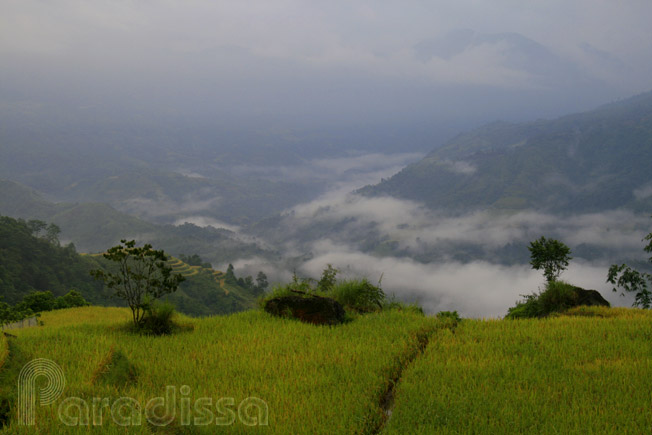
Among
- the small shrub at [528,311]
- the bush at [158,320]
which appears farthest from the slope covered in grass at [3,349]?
the small shrub at [528,311]

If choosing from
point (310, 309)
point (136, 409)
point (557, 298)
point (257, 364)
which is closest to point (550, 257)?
point (557, 298)

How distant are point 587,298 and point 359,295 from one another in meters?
6.36

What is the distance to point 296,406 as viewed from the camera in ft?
18.9

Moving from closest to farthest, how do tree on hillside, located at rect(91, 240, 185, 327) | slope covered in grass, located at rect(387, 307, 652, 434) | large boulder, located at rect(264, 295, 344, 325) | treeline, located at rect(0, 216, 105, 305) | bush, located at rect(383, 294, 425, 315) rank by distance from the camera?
slope covered in grass, located at rect(387, 307, 652, 434) → tree on hillside, located at rect(91, 240, 185, 327) → large boulder, located at rect(264, 295, 344, 325) → bush, located at rect(383, 294, 425, 315) → treeline, located at rect(0, 216, 105, 305)

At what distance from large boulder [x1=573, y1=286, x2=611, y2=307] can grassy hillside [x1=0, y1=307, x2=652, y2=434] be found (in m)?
1.93

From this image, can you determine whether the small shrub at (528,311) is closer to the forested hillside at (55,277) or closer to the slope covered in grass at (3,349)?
the slope covered in grass at (3,349)

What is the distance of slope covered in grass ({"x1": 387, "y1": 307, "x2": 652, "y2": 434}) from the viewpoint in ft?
17.6

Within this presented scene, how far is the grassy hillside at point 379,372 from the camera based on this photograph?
5.41 meters

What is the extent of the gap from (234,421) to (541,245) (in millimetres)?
21294

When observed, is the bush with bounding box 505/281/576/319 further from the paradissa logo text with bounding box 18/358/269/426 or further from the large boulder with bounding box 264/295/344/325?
the paradissa logo text with bounding box 18/358/269/426

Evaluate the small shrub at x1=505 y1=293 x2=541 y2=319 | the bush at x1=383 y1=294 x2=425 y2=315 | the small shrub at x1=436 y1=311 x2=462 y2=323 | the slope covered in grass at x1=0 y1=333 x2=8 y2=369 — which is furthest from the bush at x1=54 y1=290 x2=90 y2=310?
the small shrub at x1=505 y1=293 x2=541 y2=319

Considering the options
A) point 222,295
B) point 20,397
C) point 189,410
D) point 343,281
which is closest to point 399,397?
point 189,410

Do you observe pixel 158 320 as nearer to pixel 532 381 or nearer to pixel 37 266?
pixel 532 381

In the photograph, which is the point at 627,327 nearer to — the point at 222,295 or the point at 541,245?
the point at 541,245
